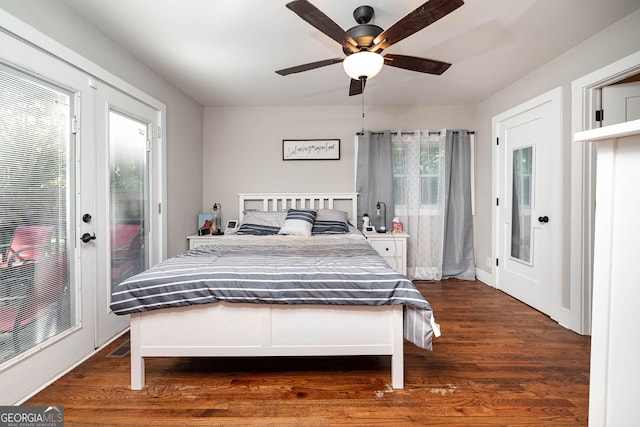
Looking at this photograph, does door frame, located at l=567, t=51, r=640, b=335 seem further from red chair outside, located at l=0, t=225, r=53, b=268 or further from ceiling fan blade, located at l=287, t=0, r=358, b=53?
red chair outside, located at l=0, t=225, r=53, b=268

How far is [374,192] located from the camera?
445 cm

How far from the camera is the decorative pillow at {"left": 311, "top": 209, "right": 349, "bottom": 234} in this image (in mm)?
3764

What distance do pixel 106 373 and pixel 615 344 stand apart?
258cm

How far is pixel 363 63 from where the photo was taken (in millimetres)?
2027

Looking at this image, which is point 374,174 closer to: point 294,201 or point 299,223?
point 294,201

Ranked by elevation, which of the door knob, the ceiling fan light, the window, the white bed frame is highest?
the ceiling fan light

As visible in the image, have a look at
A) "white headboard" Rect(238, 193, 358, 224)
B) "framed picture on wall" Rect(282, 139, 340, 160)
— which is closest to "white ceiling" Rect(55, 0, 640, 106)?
"framed picture on wall" Rect(282, 139, 340, 160)

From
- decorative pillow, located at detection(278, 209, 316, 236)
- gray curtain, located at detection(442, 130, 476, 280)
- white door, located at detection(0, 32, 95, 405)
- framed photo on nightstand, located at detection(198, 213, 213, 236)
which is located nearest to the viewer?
white door, located at detection(0, 32, 95, 405)

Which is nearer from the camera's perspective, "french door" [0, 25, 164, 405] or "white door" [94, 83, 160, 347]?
"french door" [0, 25, 164, 405]

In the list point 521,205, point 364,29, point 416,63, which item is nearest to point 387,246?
point 521,205

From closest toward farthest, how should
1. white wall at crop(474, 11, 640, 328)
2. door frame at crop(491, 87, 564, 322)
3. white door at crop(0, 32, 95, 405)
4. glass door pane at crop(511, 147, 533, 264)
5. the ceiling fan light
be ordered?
white door at crop(0, 32, 95, 405)
the ceiling fan light
white wall at crop(474, 11, 640, 328)
door frame at crop(491, 87, 564, 322)
glass door pane at crop(511, 147, 533, 264)

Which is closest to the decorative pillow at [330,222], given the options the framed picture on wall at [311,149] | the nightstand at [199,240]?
the framed picture on wall at [311,149]

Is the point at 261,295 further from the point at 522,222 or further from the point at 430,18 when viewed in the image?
the point at 522,222

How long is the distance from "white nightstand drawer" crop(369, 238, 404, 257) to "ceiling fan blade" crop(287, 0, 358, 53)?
93.9 inches
